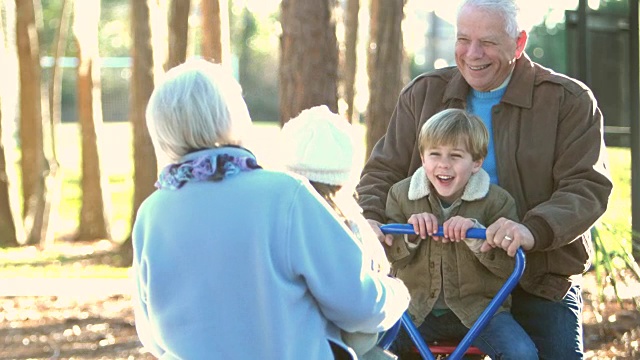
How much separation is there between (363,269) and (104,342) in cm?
645

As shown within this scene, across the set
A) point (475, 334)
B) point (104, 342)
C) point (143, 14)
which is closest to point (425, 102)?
point (475, 334)

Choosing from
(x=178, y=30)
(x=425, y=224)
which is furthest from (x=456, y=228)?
(x=178, y=30)

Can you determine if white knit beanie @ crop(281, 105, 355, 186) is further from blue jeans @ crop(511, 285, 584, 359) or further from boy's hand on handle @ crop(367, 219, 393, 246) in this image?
blue jeans @ crop(511, 285, 584, 359)

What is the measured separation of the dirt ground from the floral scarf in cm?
539

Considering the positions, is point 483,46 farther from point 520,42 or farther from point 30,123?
point 30,123

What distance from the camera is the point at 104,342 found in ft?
31.4

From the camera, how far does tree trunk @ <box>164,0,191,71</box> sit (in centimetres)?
1570

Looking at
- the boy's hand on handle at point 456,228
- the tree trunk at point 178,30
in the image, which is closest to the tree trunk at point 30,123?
the tree trunk at point 178,30

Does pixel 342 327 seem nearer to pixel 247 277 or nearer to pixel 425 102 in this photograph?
pixel 247 277

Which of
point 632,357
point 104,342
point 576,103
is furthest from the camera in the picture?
point 104,342

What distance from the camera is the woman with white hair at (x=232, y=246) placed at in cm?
335

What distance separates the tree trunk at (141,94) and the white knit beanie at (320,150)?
12653 mm

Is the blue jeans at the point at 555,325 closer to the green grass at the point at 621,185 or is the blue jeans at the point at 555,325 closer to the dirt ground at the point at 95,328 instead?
the dirt ground at the point at 95,328

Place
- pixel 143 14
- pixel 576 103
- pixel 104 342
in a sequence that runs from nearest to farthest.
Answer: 1. pixel 576 103
2. pixel 104 342
3. pixel 143 14
